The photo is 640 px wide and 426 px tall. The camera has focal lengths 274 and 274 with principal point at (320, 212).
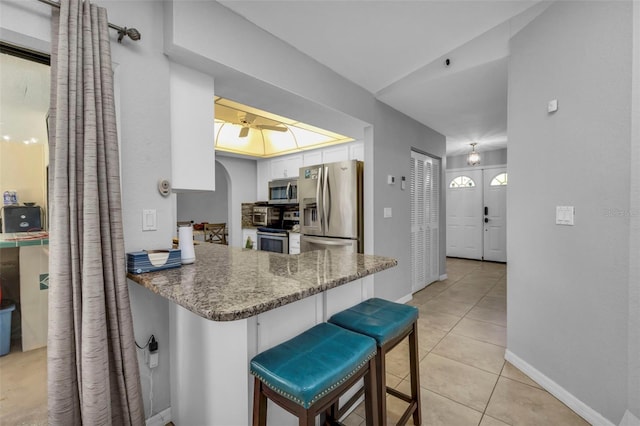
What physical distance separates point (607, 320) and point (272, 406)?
1.91 meters

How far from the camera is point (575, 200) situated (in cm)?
176

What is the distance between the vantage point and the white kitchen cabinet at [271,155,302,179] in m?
4.89

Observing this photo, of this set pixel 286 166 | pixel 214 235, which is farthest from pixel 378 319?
pixel 214 235

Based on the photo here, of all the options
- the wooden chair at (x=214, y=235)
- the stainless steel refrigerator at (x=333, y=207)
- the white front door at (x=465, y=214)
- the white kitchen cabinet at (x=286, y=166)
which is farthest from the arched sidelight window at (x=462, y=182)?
the wooden chair at (x=214, y=235)

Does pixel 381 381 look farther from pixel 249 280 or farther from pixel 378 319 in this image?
pixel 249 280

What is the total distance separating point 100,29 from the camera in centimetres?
132

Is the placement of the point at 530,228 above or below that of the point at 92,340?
above

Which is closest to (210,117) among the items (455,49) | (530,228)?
(455,49)

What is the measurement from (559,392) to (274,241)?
3761 millimetres

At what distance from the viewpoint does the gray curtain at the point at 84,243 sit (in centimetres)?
Answer: 120

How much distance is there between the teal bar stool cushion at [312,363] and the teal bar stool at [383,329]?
166mm

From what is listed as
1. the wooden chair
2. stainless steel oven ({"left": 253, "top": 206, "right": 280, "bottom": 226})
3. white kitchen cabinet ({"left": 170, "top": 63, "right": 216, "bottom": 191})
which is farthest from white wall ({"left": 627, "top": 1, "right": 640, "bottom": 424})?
the wooden chair

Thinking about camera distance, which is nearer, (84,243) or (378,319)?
(84,243)

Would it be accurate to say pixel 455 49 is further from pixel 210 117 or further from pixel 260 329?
pixel 260 329
